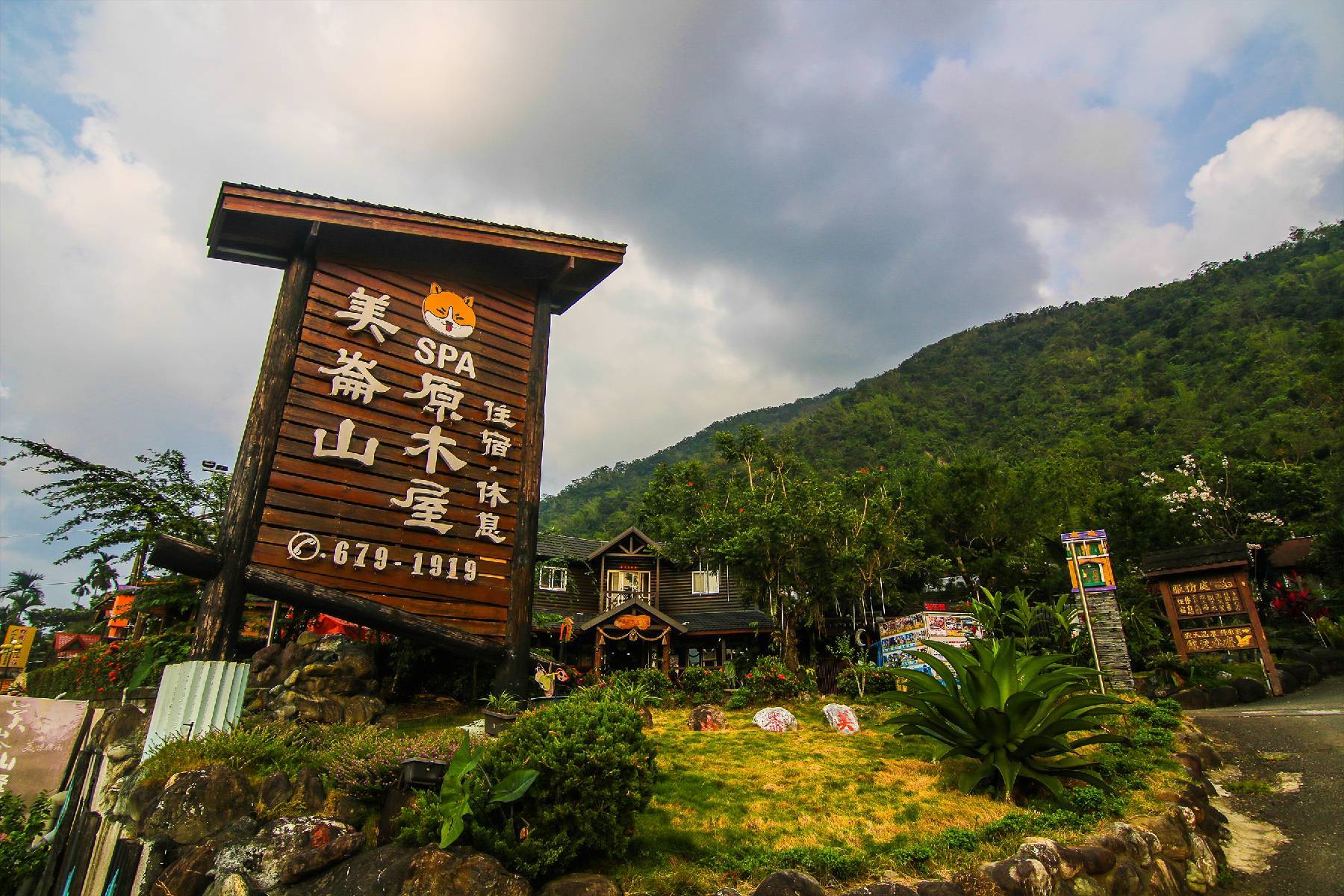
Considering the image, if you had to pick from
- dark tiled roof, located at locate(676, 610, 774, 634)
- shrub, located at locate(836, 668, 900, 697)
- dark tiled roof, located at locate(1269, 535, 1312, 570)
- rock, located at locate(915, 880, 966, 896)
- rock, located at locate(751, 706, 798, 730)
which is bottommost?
rock, located at locate(915, 880, 966, 896)

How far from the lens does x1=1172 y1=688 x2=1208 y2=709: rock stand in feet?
46.1

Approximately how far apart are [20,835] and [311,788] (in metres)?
5.36

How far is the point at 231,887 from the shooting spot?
498cm

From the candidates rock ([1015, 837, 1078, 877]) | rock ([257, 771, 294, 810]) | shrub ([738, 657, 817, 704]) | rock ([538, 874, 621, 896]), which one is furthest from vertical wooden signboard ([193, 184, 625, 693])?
shrub ([738, 657, 817, 704])

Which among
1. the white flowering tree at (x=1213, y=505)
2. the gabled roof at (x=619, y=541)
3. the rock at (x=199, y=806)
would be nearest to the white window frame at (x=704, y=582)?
the gabled roof at (x=619, y=541)

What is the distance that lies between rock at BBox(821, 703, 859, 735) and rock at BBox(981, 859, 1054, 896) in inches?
231

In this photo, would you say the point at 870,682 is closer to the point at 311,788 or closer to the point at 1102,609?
the point at 1102,609

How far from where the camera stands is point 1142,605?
20.4 meters

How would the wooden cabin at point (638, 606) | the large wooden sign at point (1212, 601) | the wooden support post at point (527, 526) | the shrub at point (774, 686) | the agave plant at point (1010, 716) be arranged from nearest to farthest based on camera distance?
1. the agave plant at point (1010, 716)
2. the wooden support post at point (527, 526)
3. the large wooden sign at point (1212, 601)
4. the shrub at point (774, 686)
5. the wooden cabin at point (638, 606)

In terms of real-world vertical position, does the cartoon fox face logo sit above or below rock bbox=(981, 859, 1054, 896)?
above

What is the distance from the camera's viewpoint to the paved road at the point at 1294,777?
6516 millimetres

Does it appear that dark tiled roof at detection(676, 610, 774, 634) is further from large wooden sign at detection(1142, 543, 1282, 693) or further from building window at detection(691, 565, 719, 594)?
large wooden sign at detection(1142, 543, 1282, 693)

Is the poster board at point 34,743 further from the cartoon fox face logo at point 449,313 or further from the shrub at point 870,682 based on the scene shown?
the shrub at point 870,682

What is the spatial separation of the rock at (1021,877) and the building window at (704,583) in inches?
907
